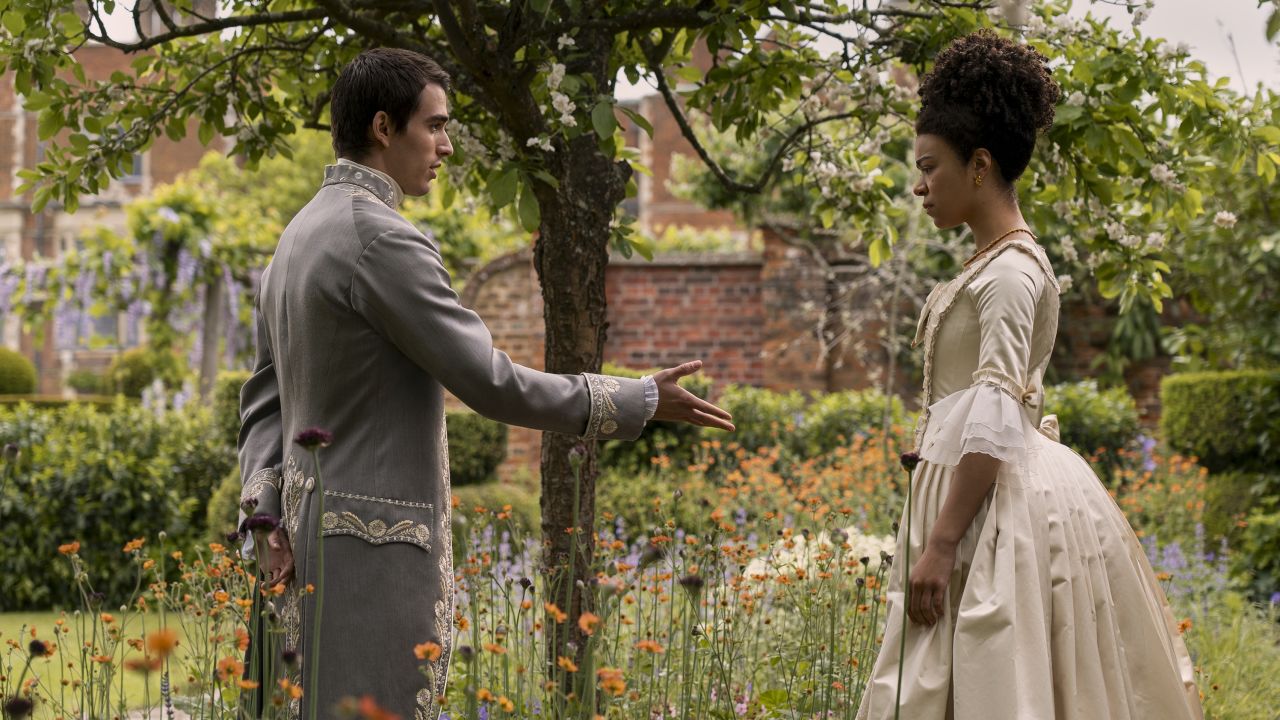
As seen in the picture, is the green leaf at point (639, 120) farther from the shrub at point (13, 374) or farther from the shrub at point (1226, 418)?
the shrub at point (13, 374)

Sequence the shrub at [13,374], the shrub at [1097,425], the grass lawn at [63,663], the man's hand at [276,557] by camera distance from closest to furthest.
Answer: the man's hand at [276,557], the grass lawn at [63,663], the shrub at [1097,425], the shrub at [13,374]

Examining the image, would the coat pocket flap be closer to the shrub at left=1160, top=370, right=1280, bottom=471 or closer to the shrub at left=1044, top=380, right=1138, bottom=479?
the shrub at left=1160, top=370, right=1280, bottom=471

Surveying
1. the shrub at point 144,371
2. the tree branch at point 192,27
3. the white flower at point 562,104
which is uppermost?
the shrub at point 144,371

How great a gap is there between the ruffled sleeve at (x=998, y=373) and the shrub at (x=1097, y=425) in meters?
6.51

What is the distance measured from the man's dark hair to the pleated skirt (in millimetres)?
1087

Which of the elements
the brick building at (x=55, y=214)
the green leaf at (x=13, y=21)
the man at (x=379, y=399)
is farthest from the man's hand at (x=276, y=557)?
the brick building at (x=55, y=214)

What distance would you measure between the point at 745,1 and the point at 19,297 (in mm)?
15359

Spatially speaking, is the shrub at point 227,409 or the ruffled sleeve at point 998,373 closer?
the ruffled sleeve at point 998,373

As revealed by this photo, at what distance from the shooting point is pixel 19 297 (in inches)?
618

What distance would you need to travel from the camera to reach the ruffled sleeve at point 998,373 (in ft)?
6.61

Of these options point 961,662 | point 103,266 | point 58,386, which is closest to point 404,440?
point 961,662

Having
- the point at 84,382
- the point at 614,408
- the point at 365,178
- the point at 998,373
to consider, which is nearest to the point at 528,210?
the point at 365,178

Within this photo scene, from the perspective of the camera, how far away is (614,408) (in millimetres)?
1976

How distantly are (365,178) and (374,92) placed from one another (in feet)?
0.47
